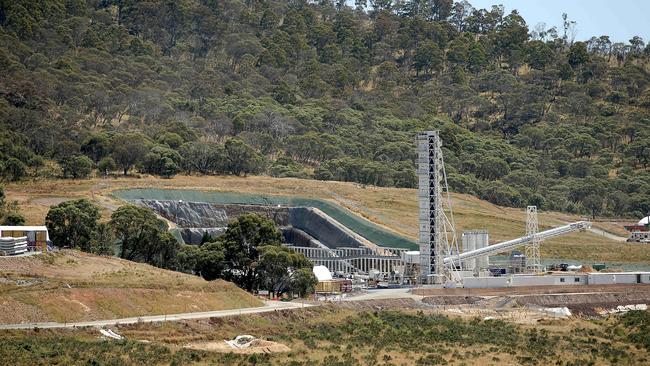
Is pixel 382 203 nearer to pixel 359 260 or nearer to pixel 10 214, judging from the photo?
pixel 359 260

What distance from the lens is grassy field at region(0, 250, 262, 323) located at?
58844 millimetres

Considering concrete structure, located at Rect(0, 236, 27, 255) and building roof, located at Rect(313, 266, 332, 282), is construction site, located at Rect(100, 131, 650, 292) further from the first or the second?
concrete structure, located at Rect(0, 236, 27, 255)

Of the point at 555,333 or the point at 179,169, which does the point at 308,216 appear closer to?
the point at 179,169

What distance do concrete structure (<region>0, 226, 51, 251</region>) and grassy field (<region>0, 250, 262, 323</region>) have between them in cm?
190

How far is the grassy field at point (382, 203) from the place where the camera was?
113m

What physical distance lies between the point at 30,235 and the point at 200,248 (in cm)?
1568

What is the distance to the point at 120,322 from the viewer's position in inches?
2319

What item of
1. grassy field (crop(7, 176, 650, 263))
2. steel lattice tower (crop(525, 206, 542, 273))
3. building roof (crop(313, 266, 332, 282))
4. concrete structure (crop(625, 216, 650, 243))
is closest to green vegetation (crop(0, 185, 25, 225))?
grassy field (crop(7, 176, 650, 263))

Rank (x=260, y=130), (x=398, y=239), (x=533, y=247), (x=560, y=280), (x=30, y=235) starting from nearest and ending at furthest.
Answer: (x=30, y=235) → (x=560, y=280) → (x=533, y=247) → (x=398, y=239) → (x=260, y=130)

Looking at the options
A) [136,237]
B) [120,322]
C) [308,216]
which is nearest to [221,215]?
[308,216]

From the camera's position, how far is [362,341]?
63406mm

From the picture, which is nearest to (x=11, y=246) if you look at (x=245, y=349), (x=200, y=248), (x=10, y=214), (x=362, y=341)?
(x=200, y=248)

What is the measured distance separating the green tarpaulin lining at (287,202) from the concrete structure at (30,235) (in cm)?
3785

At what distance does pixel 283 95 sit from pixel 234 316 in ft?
424
